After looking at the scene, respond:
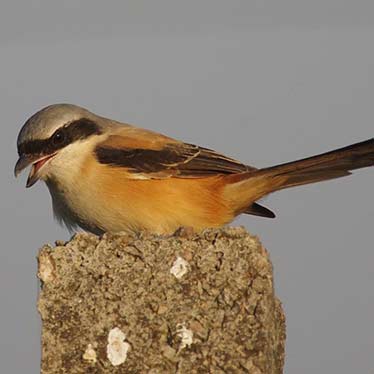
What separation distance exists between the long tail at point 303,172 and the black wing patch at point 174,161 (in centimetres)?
18

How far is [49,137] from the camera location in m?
6.54

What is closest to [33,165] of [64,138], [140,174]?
[64,138]

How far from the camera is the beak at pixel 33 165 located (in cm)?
632

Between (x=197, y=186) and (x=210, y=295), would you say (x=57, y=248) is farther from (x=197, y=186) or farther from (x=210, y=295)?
(x=197, y=186)

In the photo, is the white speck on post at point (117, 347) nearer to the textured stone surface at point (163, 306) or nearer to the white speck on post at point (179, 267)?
the textured stone surface at point (163, 306)

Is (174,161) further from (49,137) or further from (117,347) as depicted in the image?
(117,347)

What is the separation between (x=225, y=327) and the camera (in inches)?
140

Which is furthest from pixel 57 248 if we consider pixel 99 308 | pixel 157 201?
pixel 157 201

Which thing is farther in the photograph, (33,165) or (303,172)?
(303,172)

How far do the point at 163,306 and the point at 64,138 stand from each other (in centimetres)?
327

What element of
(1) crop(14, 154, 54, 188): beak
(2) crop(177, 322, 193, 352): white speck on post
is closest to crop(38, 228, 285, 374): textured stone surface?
(2) crop(177, 322, 193, 352): white speck on post

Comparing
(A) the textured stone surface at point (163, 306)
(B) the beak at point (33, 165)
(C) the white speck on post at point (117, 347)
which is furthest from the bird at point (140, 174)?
(C) the white speck on post at point (117, 347)

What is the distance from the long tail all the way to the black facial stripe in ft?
3.83

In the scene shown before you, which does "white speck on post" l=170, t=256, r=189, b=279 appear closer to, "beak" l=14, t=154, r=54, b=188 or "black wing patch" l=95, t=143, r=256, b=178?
"beak" l=14, t=154, r=54, b=188
